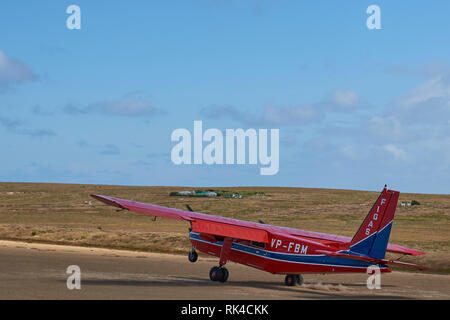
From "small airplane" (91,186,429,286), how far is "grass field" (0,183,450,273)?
1588 centimetres

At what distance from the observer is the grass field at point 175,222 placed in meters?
51.7

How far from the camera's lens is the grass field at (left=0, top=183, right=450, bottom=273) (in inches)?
2034

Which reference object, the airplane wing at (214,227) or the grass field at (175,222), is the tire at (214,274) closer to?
the airplane wing at (214,227)

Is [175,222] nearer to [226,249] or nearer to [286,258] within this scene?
[226,249]

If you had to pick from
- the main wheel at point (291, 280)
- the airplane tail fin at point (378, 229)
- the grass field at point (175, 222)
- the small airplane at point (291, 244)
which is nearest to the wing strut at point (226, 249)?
the small airplane at point (291, 244)

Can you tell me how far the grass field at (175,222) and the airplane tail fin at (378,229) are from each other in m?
16.1

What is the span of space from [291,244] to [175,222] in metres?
44.0

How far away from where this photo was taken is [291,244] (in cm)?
2872

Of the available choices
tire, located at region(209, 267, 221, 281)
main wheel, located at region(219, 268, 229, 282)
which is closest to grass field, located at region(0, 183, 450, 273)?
main wheel, located at region(219, 268, 229, 282)

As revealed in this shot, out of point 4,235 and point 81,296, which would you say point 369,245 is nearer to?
point 81,296
